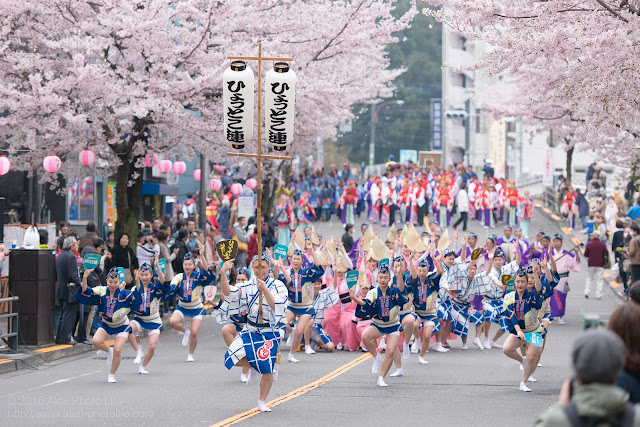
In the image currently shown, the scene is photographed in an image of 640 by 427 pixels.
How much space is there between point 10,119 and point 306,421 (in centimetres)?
1070

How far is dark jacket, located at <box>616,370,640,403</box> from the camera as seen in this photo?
15.6 feet

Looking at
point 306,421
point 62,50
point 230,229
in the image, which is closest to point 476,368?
point 306,421

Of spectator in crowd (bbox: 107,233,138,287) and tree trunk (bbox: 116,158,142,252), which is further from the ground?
tree trunk (bbox: 116,158,142,252)

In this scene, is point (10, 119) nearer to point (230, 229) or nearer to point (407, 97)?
point (230, 229)

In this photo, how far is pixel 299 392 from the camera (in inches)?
472

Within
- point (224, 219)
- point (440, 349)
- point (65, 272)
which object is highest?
point (224, 219)

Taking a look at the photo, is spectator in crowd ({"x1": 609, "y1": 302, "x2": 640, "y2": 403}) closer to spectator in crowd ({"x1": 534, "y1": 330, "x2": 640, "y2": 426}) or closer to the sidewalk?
spectator in crowd ({"x1": 534, "y1": 330, "x2": 640, "y2": 426})

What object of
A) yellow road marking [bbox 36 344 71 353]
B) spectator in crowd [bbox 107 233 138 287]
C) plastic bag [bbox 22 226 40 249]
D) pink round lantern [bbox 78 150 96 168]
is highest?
pink round lantern [bbox 78 150 96 168]

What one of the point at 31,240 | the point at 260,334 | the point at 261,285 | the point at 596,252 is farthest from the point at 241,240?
the point at 261,285

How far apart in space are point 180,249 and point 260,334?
9690 millimetres

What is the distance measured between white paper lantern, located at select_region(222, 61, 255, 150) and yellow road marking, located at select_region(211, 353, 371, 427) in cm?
314

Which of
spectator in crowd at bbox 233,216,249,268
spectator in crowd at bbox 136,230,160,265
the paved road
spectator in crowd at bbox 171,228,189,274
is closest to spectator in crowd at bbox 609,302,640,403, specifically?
the paved road

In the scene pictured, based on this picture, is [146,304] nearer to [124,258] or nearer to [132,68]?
[124,258]

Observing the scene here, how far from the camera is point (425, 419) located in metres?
10.2
